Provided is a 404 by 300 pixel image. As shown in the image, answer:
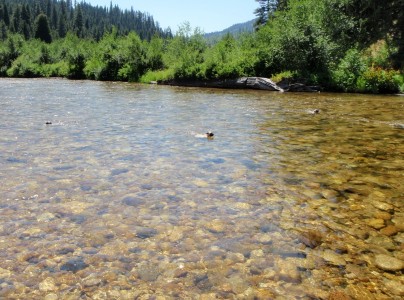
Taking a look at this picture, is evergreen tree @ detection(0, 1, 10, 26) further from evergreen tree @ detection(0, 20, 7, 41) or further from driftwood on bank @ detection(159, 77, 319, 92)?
driftwood on bank @ detection(159, 77, 319, 92)

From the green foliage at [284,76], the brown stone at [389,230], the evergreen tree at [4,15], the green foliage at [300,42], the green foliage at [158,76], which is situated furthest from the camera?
the evergreen tree at [4,15]

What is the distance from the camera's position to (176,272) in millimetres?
3900

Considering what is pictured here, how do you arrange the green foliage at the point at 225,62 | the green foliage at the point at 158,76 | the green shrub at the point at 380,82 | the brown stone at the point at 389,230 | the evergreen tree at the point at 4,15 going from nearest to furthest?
1. the brown stone at the point at 389,230
2. the green shrub at the point at 380,82
3. the green foliage at the point at 225,62
4. the green foliage at the point at 158,76
5. the evergreen tree at the point at 4,15

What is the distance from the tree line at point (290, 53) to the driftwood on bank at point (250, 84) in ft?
1.78

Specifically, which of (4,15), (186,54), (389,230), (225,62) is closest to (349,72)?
(225,62)

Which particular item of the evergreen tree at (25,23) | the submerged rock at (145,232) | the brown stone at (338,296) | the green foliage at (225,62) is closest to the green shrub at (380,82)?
the green foliage at (225,62)

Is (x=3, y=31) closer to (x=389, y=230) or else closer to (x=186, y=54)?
(x=186, y=54)

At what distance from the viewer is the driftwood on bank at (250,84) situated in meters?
28.6

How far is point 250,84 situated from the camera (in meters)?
31.5

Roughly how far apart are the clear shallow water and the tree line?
3.74m

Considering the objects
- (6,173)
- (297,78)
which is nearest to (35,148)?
(6,173)

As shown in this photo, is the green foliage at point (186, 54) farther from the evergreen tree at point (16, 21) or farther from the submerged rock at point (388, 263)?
the evergreen tree at point (16, 21)

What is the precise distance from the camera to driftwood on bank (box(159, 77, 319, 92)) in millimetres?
28567

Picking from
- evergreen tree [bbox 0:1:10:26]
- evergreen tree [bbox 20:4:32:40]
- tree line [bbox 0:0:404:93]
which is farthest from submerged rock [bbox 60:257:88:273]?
evergreen tree [bbox 0:1:10:26]
